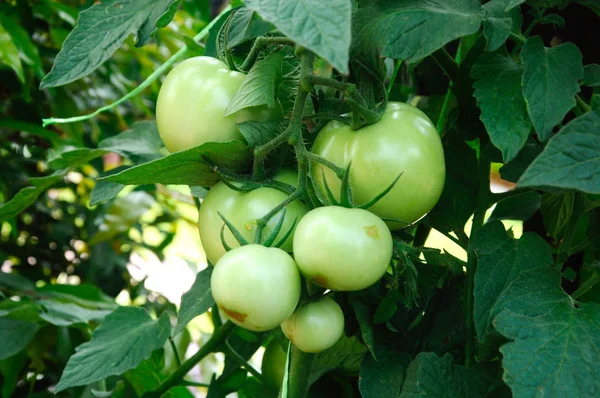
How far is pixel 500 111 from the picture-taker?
11.9 inches

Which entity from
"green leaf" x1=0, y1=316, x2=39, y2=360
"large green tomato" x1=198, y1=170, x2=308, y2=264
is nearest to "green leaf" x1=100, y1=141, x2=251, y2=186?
"large green tomato" x1=198, y1=170, x2=308, y2=264

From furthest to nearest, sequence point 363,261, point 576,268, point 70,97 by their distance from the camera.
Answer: point 70,97 < point 576,268 < point 363,261

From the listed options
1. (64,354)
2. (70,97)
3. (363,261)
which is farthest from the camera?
(70,97)

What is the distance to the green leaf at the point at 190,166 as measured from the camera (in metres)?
0.29

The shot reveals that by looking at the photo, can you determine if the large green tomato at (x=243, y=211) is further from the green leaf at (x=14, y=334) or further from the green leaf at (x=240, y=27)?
the green leaf at (x=14, y=334)

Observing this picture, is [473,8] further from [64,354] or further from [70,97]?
[70,97]

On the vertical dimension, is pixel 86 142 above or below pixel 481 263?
below

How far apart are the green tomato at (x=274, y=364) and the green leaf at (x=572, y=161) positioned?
0.28m

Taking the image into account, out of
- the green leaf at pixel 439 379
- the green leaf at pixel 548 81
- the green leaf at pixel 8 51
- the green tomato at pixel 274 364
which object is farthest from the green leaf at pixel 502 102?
the green leaf at pixel 8 51

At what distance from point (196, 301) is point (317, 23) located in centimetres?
23

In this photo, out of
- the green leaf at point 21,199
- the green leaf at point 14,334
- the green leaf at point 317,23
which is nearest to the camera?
the green leaf at point 317,23

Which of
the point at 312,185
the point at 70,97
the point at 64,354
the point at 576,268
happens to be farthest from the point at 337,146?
the point at 70,97

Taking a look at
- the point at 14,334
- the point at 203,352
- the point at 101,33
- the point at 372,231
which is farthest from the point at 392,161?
the point at 14,334

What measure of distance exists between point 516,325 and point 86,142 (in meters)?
0.77
